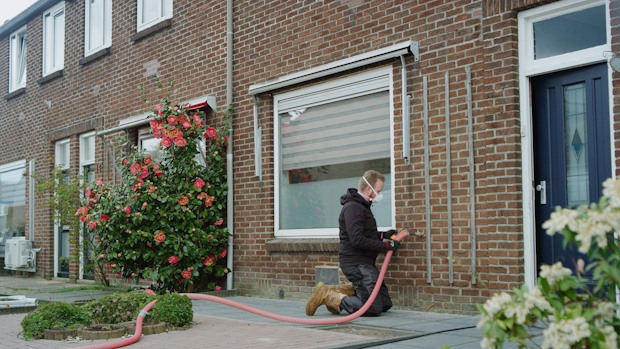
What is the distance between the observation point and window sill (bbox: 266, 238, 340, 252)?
9320 millimetres

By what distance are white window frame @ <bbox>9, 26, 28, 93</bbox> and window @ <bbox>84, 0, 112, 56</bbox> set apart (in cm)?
380

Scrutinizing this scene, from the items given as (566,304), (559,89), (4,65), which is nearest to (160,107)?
(559,89)

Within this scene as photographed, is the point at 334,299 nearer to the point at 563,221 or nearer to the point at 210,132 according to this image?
the point at 210,132

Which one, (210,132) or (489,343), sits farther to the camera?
(210,132)

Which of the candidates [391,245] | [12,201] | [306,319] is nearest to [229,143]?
[391,245]

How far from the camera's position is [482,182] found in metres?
7.61

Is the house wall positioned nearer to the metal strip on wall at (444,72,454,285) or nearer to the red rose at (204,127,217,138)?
the metal strip on wall at (444,72,454,285)

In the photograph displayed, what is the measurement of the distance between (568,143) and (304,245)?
371cm

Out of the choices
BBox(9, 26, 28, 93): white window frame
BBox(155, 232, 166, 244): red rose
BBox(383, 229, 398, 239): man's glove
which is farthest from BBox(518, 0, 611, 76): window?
BBox(9, 26, 28, 93): white window frame

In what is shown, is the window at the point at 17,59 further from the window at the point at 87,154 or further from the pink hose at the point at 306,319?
the pink hose at the point at 306,319

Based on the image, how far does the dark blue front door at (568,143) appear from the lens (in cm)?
691

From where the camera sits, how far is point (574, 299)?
11.2 ft

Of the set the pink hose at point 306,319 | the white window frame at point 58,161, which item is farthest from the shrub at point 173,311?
the white window frame at point 58,161

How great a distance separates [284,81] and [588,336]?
290 inches
